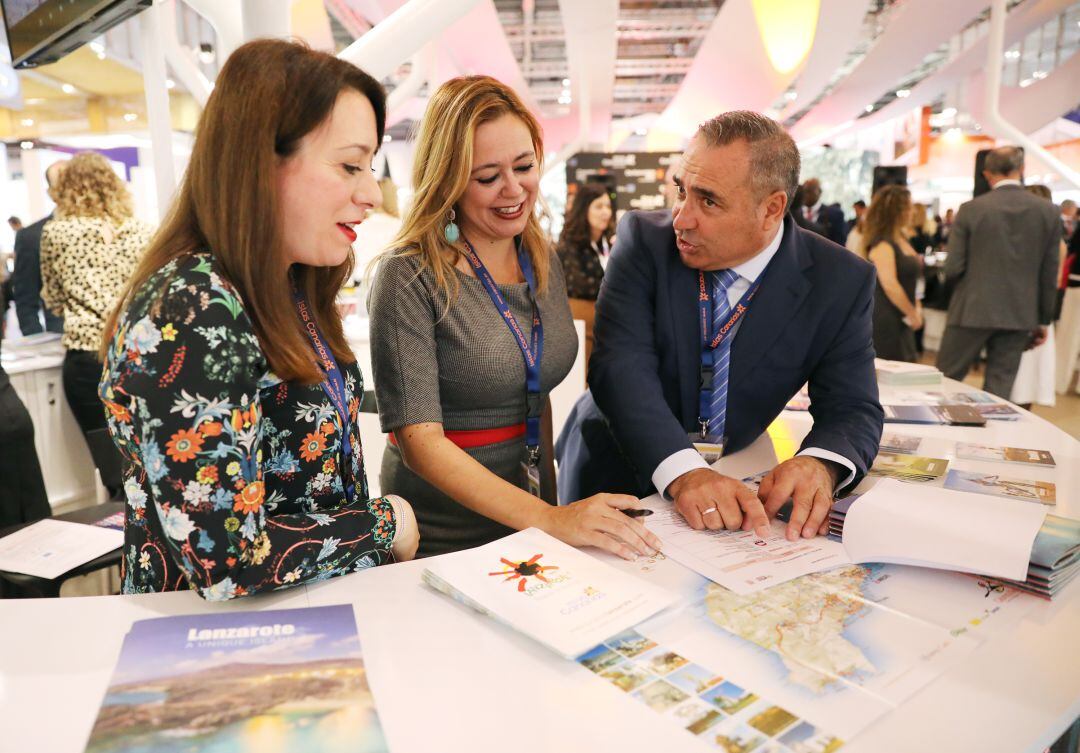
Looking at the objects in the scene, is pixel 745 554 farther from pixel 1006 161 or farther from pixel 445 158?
pixel 1006 161

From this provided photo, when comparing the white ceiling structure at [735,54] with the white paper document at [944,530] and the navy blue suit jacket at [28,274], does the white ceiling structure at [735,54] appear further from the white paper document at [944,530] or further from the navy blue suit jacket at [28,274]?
the navy blue suit jacket at [28,274]

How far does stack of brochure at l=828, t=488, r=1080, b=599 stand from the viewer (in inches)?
50.2

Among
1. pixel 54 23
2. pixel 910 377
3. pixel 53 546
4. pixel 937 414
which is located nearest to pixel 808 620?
pixel 937 414

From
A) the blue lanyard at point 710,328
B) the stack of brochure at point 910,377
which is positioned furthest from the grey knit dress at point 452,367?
the stack of brochure at point 910,377

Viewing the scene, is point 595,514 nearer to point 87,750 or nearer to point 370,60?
point 87,750

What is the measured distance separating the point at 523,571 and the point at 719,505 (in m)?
0.44

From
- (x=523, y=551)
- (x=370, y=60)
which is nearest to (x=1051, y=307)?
(x=370, y=60)

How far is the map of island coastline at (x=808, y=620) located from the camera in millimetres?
1036

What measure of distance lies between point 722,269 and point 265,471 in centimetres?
119

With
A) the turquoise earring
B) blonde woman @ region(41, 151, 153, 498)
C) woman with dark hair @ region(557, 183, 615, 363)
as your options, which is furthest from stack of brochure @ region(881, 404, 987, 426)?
blonde woman @ region(41, 151, 153, 498)

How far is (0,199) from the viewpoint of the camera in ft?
31.8

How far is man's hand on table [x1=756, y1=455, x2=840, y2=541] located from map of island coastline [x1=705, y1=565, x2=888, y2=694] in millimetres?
149

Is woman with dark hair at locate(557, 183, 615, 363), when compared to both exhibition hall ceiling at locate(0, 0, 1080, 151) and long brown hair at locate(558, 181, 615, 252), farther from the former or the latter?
exhibition hall ceiling at locate(0, 0, 1080, 151)

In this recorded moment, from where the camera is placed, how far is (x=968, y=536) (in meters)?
1.35
